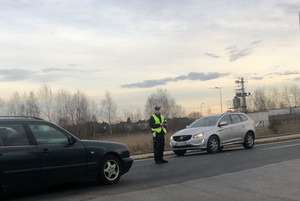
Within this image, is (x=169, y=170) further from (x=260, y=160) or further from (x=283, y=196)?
(x=283, y=196)

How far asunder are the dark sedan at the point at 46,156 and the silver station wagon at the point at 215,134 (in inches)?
252

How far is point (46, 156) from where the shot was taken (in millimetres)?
6504

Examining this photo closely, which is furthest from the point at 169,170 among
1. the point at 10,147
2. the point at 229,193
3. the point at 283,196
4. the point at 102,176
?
the point at 10,147

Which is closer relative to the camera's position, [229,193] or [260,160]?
[229,193]

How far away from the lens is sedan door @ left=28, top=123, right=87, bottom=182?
6.52 metres

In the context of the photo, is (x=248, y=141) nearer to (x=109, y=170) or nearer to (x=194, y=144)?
(x=194, y=144)

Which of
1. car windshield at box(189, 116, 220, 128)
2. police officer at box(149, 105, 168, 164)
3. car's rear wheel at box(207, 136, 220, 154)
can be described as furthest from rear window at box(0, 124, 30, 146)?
car windshield at box(189, 116, 220, 128)

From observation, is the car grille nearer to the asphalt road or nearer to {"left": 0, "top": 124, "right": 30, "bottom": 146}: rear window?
the asphalt road

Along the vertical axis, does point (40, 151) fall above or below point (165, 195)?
above

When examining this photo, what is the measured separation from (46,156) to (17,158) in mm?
550

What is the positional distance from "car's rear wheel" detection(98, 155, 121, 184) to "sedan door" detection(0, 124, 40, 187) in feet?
4.83

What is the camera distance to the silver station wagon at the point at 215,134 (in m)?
13.7

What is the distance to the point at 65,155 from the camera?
6797mm

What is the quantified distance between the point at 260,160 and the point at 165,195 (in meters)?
5.36
